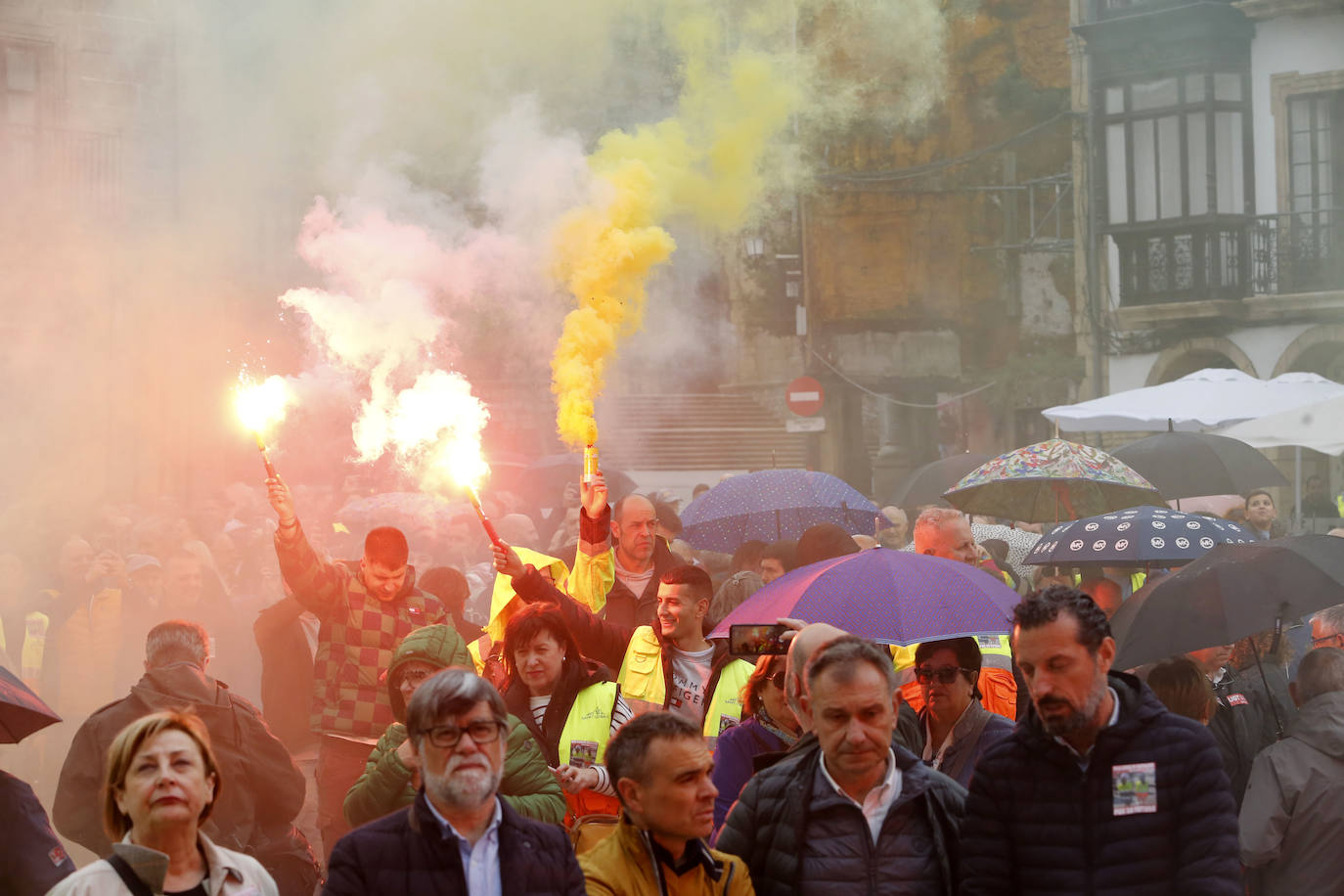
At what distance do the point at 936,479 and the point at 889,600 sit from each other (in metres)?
8.21

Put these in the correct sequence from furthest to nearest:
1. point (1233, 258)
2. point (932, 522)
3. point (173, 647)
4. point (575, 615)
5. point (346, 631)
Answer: point (1233, 258)
point (932, 522)
point (346, 631)
point (575, 615)
point (173, 647)

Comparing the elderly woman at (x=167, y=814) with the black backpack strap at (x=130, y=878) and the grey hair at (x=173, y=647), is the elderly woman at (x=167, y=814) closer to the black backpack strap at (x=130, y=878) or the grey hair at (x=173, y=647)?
the black backpack strap at (x=130, y=878)

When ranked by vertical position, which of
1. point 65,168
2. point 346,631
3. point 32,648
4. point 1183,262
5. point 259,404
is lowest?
point 32,648

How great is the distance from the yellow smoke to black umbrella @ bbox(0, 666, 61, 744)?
3.86m

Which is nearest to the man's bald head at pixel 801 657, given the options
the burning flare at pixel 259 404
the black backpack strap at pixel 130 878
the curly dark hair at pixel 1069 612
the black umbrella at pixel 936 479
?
the curly dark hair at pixel 1069 612

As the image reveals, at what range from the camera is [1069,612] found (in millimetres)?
3758

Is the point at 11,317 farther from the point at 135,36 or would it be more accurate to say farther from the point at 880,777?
the point at 880,777

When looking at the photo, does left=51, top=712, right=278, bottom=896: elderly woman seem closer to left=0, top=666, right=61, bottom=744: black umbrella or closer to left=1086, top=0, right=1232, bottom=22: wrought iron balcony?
left=0, top=666, right=61, bottom=744: black umbrella

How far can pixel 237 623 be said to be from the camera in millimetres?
9312

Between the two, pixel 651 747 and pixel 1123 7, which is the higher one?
pixel 1123 7

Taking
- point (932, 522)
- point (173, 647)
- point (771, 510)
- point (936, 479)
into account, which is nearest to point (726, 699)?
point (173, 647)

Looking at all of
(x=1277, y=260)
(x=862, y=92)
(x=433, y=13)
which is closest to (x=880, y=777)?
(x=433, y=13)

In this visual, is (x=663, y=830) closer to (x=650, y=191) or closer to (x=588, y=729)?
(x=588, y=729)

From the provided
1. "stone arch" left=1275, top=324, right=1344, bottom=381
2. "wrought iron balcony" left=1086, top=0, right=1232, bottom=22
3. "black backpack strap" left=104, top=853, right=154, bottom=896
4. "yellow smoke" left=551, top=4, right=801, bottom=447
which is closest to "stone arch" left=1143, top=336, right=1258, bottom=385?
"stone arch" left=1275, top=324, right=1344, bottom=381
